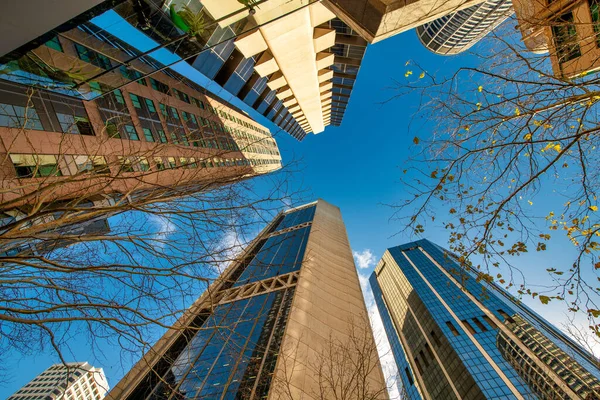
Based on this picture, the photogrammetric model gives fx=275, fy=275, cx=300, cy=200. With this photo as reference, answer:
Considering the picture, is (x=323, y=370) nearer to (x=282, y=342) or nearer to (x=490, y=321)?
(x=282, y=342)

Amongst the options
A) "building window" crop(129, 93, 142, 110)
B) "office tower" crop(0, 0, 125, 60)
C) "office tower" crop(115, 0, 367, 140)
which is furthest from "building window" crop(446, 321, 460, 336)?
"office tower" crop(0, 0, 125, 60)

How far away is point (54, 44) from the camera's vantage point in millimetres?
7023

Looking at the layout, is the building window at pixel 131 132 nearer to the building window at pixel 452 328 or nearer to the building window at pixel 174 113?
the building window at pixel 174 113

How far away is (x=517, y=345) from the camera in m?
70.9

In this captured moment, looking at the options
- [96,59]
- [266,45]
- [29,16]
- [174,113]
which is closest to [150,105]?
[174,113]

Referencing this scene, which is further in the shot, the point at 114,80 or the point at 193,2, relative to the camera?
the point at 114,80

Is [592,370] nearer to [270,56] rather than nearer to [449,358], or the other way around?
[449,358]

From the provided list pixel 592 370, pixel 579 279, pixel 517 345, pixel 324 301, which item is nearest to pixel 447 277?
pixel 517 345

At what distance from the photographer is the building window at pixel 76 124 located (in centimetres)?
1766

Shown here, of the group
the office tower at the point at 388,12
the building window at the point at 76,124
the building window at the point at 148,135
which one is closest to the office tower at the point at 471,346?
the office tower at the point at 388,12

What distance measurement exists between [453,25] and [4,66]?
125278 mm

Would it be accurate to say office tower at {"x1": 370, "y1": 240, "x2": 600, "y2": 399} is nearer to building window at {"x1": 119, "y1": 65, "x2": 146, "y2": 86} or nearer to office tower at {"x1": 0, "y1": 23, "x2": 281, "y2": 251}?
office tower at {"x1": 0, "y1": 23, "x2": 281, "y2": 251}

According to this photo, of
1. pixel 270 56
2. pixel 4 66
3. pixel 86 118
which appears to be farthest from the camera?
pixel 86 118

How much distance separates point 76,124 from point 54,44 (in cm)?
1466
